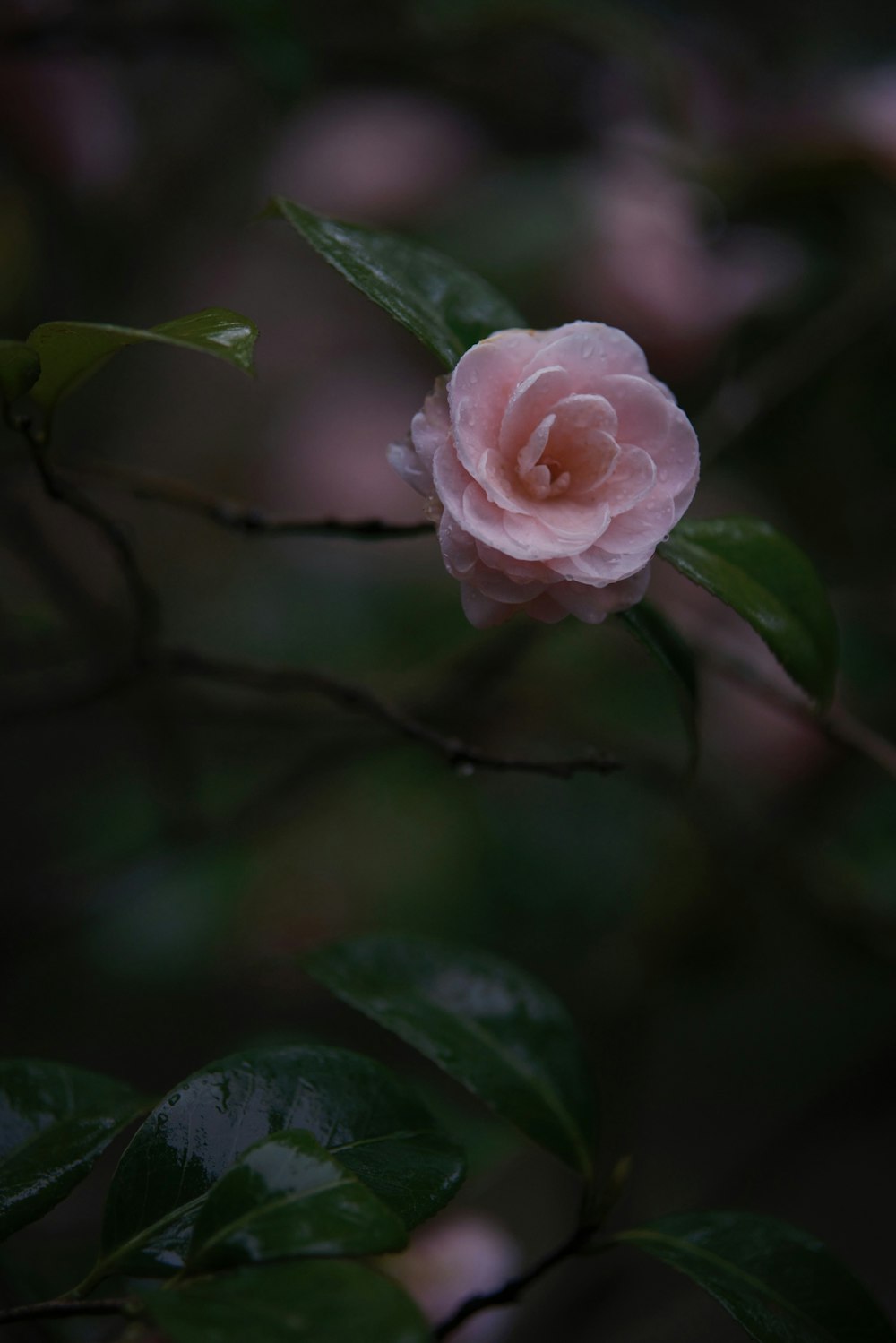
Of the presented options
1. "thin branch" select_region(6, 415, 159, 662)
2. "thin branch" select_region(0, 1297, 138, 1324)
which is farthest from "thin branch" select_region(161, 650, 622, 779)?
"thin branch" select_region(0, 1297, 138, 1324)

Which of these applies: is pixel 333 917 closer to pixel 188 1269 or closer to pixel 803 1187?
pixel 803 1187

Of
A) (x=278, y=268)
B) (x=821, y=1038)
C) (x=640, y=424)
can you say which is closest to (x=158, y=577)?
(x=278, y=268)

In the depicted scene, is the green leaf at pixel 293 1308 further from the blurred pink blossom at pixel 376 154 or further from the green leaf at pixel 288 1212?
the blurred pink blossom at pixel 376 154

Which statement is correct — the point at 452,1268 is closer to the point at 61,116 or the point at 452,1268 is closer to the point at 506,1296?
the point at 506,1296

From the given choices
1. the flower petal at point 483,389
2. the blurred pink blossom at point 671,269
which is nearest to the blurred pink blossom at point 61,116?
the blurred pink blossom at point 671,269

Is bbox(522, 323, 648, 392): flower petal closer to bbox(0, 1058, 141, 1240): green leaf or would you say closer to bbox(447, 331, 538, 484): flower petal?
bbox(447, 331, 538, 484): flower petal

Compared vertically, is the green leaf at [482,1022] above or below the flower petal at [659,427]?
below

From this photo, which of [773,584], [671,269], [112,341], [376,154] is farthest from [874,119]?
[112,341]
